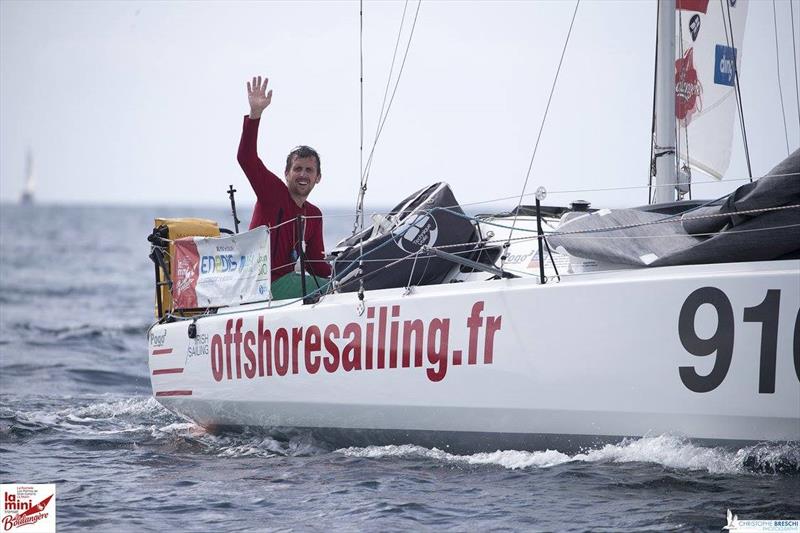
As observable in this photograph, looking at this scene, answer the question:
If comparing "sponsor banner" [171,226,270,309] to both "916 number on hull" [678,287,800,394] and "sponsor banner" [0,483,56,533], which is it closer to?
"sponsor banner" [0,483,56,533]

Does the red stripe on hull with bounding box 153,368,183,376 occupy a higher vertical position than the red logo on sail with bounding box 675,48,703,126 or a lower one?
lower

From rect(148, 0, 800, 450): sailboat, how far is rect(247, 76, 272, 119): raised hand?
Answer: 800mm

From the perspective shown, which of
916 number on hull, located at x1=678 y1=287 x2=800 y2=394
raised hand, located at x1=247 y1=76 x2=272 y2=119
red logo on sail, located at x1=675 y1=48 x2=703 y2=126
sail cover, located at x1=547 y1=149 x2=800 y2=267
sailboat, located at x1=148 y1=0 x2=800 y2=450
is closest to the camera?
916 number on hull, located at x1=678 y1=287 x2=800 y2=394

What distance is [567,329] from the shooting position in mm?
5660

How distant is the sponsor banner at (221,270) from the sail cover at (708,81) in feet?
10.8

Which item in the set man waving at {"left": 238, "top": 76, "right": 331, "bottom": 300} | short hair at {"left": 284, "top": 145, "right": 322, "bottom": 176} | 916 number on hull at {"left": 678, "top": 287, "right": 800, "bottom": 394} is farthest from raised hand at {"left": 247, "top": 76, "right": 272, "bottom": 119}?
916 number on hull at {"left": 678, "top": 287, "right": 800, "bottom": 394}

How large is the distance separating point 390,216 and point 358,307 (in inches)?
33.7

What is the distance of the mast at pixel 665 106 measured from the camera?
7.23 m

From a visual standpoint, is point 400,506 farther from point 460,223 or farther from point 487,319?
point 460,223

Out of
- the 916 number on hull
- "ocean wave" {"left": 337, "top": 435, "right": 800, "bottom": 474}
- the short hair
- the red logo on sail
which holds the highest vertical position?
the red logo on sail

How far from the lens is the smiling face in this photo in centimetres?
750

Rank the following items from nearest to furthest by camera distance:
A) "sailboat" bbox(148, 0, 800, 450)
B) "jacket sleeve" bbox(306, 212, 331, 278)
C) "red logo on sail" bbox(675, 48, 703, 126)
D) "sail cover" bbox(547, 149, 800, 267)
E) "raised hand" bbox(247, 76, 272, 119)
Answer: "sailboat" bbox(148, 0, 800, 450) < "sail cover" bbox(547, 149, 800, 267) < "raised hand" bbox(247, 76, 272, 119) < "jacket sleeve" bbox(306, 212, 331, 278) < "red logo on sail" bbox(675, 48, 703, 126)

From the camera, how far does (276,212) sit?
7430 mm

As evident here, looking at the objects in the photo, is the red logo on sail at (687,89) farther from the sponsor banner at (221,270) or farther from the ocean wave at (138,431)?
the ocean wave at (138,431)
